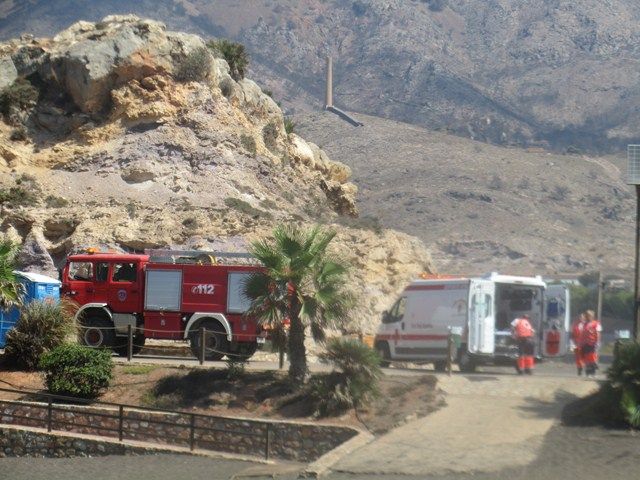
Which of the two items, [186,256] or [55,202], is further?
[55,202]

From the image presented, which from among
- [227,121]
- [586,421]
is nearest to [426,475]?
[586,421]

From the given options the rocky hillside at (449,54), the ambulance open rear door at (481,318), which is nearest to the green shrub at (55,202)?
the ambulance open rear door at (481,318)

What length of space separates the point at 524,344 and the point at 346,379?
5356 mm

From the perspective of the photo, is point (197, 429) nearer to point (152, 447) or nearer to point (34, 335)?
point (152, 447)

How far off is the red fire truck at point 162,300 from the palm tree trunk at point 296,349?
3.37m

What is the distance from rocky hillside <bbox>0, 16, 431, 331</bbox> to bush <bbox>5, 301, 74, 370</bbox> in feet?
37.4

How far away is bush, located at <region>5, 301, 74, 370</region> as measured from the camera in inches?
991

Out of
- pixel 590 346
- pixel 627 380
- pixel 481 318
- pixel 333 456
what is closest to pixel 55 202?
pixel 481 318

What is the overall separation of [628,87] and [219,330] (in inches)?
5169

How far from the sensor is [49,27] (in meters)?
155

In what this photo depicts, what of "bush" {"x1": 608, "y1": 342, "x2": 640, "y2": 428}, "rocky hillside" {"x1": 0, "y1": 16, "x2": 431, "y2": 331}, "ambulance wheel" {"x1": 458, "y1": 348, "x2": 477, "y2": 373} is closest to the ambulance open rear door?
"ambulance wheel" {"x1": 458, "y1": 348, "x2": 477, "y2": 373}

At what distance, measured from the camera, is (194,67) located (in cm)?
4597

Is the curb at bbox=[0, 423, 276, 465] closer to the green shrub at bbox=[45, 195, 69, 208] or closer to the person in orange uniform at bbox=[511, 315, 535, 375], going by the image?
the person in orange uniform at bbox=[511, 315, 535, 375]

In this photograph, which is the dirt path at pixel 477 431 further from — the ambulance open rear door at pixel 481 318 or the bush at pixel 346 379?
the ambulance open rear door at pixel 481 318
